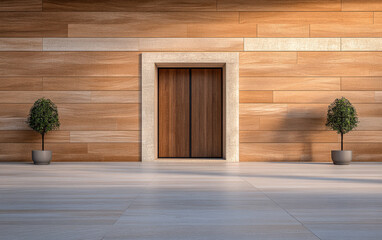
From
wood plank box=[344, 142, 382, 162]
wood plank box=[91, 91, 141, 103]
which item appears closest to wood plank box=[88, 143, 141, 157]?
wood plank box=[91, 91, 141, 103]

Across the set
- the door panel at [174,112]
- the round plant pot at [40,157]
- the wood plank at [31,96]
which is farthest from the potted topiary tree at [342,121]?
the round plant pot at [40,157]

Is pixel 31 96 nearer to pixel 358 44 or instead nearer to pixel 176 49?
pixel 176 49

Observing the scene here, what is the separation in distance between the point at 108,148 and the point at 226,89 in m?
2.54

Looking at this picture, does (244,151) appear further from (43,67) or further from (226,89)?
(43,67)

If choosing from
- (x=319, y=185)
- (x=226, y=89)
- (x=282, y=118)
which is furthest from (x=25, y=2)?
(x=319, y=185)

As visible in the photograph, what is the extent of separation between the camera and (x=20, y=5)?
6922mm

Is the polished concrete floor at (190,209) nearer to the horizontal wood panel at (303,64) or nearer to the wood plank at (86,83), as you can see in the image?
the wood plank at (86,83)

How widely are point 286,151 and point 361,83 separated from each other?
6.40ft

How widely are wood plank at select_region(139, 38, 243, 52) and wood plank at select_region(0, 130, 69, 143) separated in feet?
7.40

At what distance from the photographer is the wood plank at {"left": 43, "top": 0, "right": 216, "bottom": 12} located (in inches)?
273

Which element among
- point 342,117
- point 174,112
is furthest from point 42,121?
point 342,117

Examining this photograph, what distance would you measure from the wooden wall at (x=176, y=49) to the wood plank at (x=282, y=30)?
0.06 ft

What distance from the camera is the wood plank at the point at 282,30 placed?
22.8 feet

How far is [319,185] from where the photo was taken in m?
3.72
